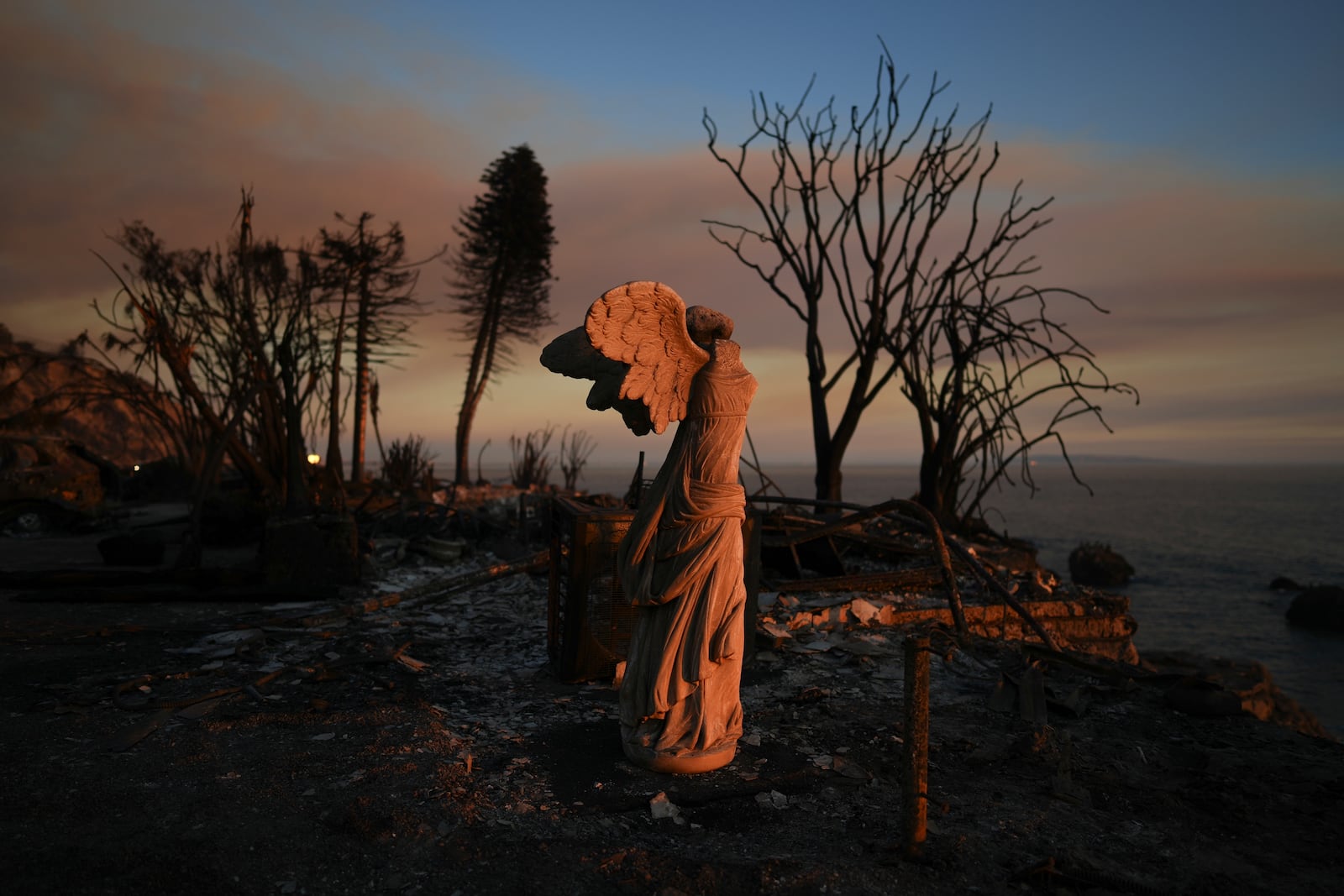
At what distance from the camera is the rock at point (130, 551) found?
941 centimetres

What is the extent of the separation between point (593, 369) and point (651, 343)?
376 millimetres

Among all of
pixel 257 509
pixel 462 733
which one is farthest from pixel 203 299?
pixel 462 733

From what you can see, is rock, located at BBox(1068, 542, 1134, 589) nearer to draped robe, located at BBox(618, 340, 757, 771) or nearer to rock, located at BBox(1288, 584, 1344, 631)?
rock, located at BBox(1288, 584, 1344, 631)

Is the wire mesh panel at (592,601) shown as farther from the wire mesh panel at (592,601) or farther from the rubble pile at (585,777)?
the rubble pile at (585,777)

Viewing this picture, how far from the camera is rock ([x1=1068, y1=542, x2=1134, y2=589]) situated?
774 inches

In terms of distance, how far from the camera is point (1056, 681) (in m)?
5.67

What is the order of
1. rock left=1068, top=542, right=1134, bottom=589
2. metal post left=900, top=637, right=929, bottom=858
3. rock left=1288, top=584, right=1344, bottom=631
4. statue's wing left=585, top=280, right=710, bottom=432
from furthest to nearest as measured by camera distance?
rock left=1068, top=542, right=1134, bottom=589, rock left=1288, top=584, right=1344, bottom=631, statue's wing left=585, top=280, right=710, bottom=432, metal post left=900, top=637, right=929, bottom=858

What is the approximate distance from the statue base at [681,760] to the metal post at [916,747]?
1.08m

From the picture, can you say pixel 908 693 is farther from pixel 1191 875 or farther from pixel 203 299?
pixel 203 299

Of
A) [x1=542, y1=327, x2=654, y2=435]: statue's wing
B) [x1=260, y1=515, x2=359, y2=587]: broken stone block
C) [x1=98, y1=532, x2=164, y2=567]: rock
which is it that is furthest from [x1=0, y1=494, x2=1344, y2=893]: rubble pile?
[x1=98, y1=532, x2=164, y2=567]: rock

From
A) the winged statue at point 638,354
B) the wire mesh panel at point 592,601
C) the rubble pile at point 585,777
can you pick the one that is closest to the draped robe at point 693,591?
the winged statue at point 638,354

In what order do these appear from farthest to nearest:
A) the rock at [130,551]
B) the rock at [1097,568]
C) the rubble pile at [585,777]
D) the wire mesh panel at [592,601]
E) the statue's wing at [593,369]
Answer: the rock at [1097,568] < the rock at [130,551] < the wire mesh panel at [592,601] < the statue's wing at [593,369] < the rubble pile at [585,777]

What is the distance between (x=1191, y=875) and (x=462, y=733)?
11.8 ft

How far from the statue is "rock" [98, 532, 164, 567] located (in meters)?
7.93
